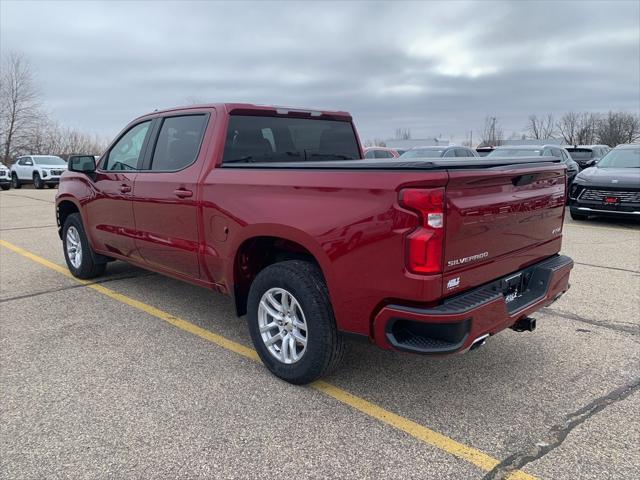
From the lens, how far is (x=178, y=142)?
14.6 ft

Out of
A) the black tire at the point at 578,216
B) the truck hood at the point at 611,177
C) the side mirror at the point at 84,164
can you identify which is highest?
the side mirror at the point at 84,164

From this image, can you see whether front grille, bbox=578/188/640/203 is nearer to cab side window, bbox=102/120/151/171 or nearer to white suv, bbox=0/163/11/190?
cab side window, bbox=102/120/151/171

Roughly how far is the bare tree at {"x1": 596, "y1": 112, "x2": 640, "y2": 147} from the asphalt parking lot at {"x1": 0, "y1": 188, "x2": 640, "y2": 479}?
2502 inches

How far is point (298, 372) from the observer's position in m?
3.40

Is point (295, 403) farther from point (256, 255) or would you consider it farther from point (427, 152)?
point (427, 152)

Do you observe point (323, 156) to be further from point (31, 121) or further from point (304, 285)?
point (31, 121)

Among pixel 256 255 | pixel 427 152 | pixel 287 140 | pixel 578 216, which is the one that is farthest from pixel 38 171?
pixel 256 255

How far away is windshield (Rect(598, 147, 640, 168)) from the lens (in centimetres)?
1134

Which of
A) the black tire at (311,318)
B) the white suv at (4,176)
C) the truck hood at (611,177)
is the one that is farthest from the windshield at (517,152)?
the white suv at (4,176)

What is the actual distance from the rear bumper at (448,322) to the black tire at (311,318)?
393 millimetres

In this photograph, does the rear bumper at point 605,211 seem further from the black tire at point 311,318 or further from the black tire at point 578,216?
the black tire at point 311,318

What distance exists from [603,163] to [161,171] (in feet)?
35.0

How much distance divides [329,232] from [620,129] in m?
68.1

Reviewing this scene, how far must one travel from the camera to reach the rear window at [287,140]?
165 inches
